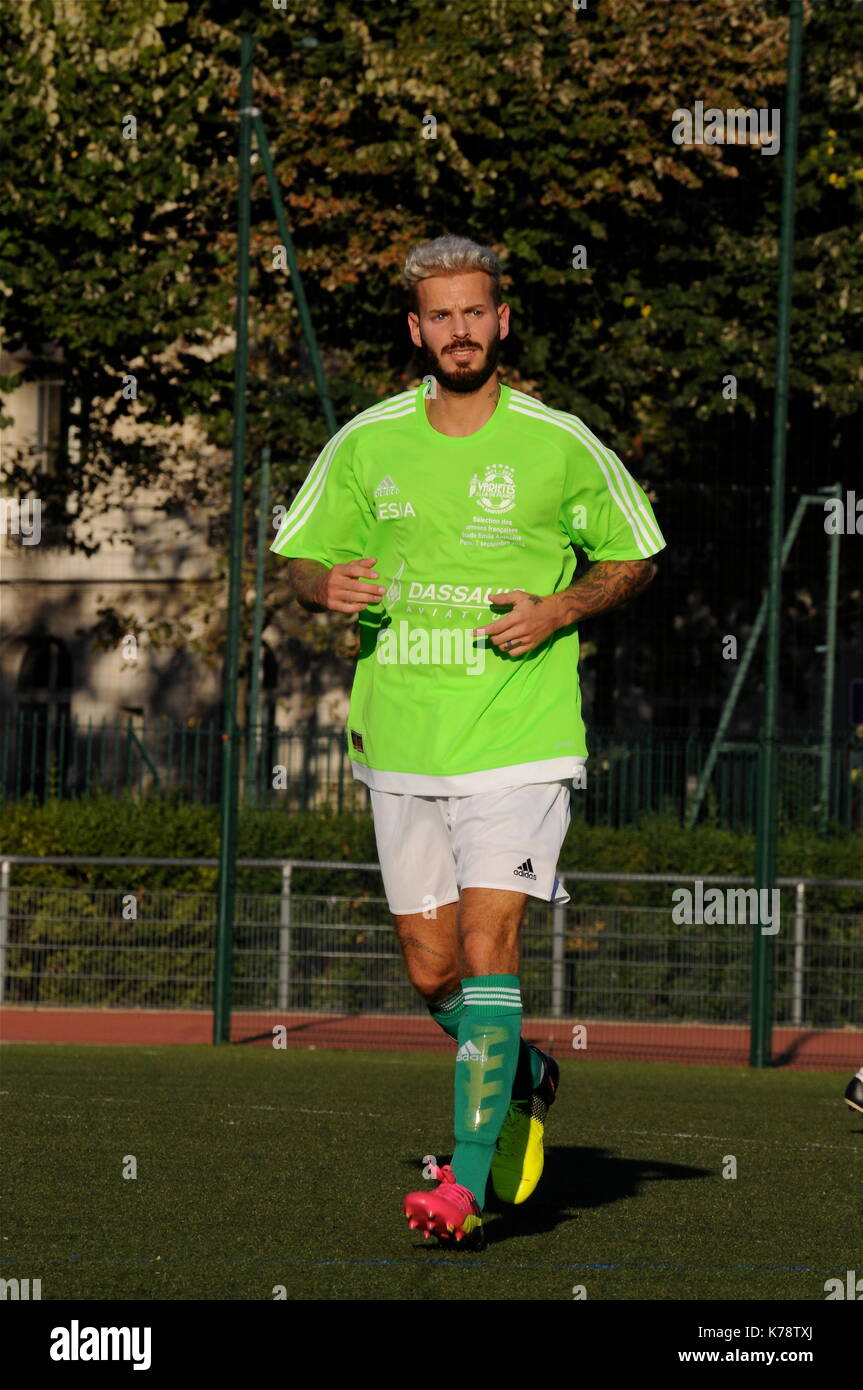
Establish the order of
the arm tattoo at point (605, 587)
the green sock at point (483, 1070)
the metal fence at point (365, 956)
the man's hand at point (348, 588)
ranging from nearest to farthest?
the green sock at point (483, 1070) < the man's hand at point (348, 588) < the arm tattoo at point (605, 587) < the metal fence at point (365, 956)

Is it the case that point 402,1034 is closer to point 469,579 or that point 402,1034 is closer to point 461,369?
point 469,579

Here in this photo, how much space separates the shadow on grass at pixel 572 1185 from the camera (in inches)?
248

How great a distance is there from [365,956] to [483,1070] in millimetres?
10852

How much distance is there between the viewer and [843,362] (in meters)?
24.7

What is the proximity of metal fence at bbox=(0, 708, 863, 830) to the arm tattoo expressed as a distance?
12.2 metres

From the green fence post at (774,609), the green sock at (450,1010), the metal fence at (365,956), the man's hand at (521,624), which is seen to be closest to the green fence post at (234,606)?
the metal fence at (365,956)

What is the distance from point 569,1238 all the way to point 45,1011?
37.1ft

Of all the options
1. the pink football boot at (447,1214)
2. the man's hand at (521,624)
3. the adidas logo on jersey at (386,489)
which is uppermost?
the adidas logo on jersey at (386,489)

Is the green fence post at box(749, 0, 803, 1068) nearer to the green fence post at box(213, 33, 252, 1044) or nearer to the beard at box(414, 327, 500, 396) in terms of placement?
the green fence post at box(213, 33, 252, 1044)

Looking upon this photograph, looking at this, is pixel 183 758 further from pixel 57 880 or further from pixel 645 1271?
pixel 645 1271

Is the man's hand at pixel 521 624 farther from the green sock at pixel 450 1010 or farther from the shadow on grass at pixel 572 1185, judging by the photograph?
the shadow on grass at pixel 572 1185

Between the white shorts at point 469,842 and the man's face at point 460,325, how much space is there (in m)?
1.10

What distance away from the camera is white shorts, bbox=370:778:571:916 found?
6078 mm

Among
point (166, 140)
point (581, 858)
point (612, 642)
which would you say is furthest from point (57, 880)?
point (612, 642)
